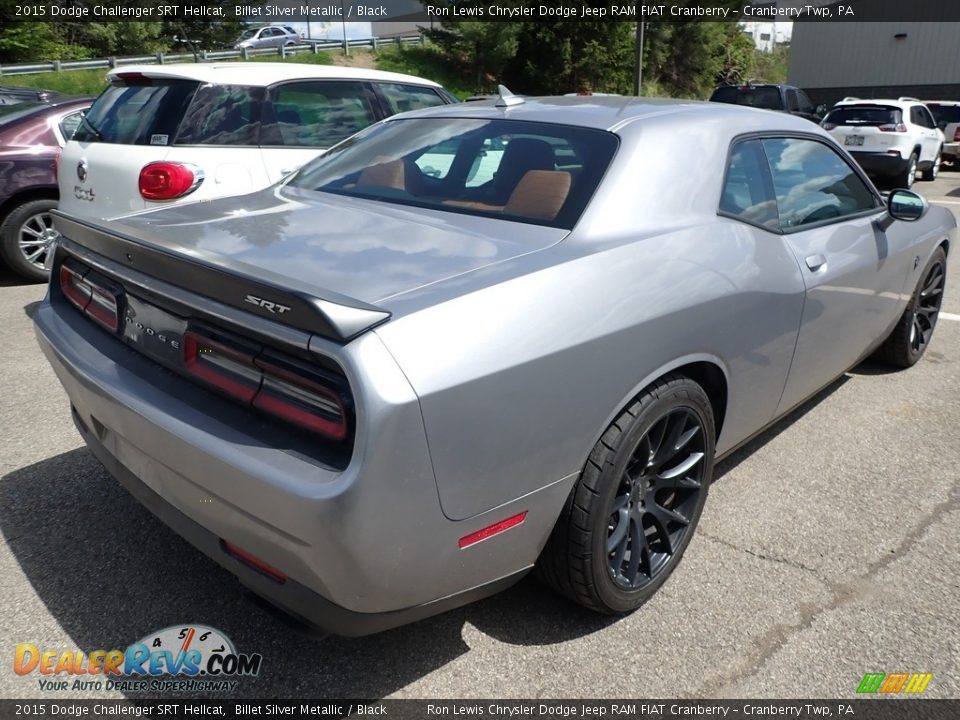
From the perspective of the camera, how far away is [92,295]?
2594mm

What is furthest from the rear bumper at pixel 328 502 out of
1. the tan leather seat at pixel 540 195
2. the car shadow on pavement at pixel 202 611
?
the tan leather seat at pixel 540 195

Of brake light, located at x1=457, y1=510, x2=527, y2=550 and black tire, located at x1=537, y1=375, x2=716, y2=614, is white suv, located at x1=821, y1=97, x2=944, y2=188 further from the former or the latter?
brake light, located at x1=457, y1=510, x2=527, y2=550

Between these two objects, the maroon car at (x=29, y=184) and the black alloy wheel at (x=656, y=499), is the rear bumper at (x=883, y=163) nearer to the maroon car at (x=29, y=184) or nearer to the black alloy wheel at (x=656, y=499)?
the maroon car at (x=29, y=184)

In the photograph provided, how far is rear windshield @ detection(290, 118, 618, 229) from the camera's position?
2580 mm

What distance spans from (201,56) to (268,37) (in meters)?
14.8

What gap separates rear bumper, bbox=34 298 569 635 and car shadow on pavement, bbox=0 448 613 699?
0.89ft

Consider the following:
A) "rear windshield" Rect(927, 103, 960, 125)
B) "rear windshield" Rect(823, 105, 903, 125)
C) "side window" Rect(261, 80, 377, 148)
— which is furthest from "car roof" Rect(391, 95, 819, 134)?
"rear windshield" Rect(927, 103, 960, 125)

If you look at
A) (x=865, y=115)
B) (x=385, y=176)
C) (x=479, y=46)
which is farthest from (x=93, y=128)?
(x=479, y=46)

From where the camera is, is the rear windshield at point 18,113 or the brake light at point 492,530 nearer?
the brake light at point 492,530

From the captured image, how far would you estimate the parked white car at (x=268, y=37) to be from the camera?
132ft

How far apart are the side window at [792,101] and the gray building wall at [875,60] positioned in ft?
66.5

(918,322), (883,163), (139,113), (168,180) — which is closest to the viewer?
(918,322)

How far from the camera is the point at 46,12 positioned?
35.1 metres

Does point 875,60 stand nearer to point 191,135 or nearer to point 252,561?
point 191,135
